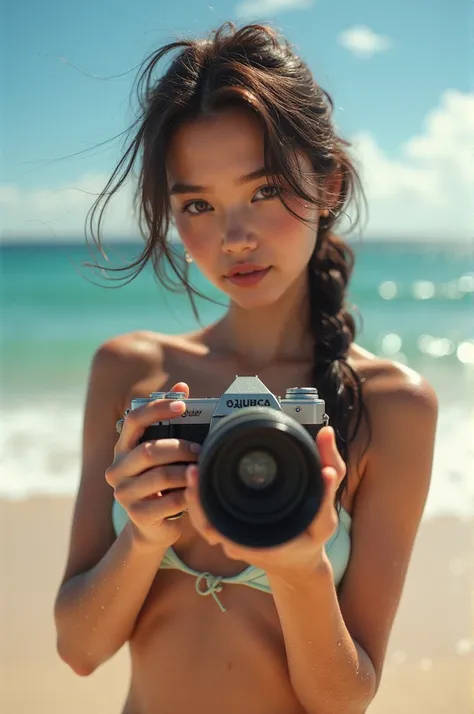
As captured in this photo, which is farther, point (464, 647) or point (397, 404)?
point (464, 647)

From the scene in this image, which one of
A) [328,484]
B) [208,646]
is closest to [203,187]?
[328,484]

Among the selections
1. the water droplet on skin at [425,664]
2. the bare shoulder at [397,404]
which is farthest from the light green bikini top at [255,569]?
the water droplet on skin at [425,664]

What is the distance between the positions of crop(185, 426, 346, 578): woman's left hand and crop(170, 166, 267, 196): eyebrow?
69 centimetres

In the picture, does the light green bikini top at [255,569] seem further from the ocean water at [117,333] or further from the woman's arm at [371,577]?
the ocean water at [117,333]

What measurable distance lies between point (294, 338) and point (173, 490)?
0.79m

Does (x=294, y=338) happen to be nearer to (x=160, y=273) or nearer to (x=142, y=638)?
(x=160, y=273)

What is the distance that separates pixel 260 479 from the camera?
4.11ft

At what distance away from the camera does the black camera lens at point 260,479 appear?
120 cm

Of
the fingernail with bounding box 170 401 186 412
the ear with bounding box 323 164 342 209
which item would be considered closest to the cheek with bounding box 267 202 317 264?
the ear with bounding box 323 164 342 209

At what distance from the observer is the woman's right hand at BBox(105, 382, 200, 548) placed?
4.54 ft

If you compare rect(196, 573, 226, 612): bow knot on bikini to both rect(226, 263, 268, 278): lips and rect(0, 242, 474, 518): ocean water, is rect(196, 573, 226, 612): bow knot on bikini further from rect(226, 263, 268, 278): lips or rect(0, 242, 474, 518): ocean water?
rect(0, 242, 474, 518): ocean water

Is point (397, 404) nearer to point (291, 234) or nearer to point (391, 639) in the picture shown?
point (291, 234)

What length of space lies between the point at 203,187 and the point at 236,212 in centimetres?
9

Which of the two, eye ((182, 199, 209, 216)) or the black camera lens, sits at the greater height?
eye ((182, 199, 209, 216))
